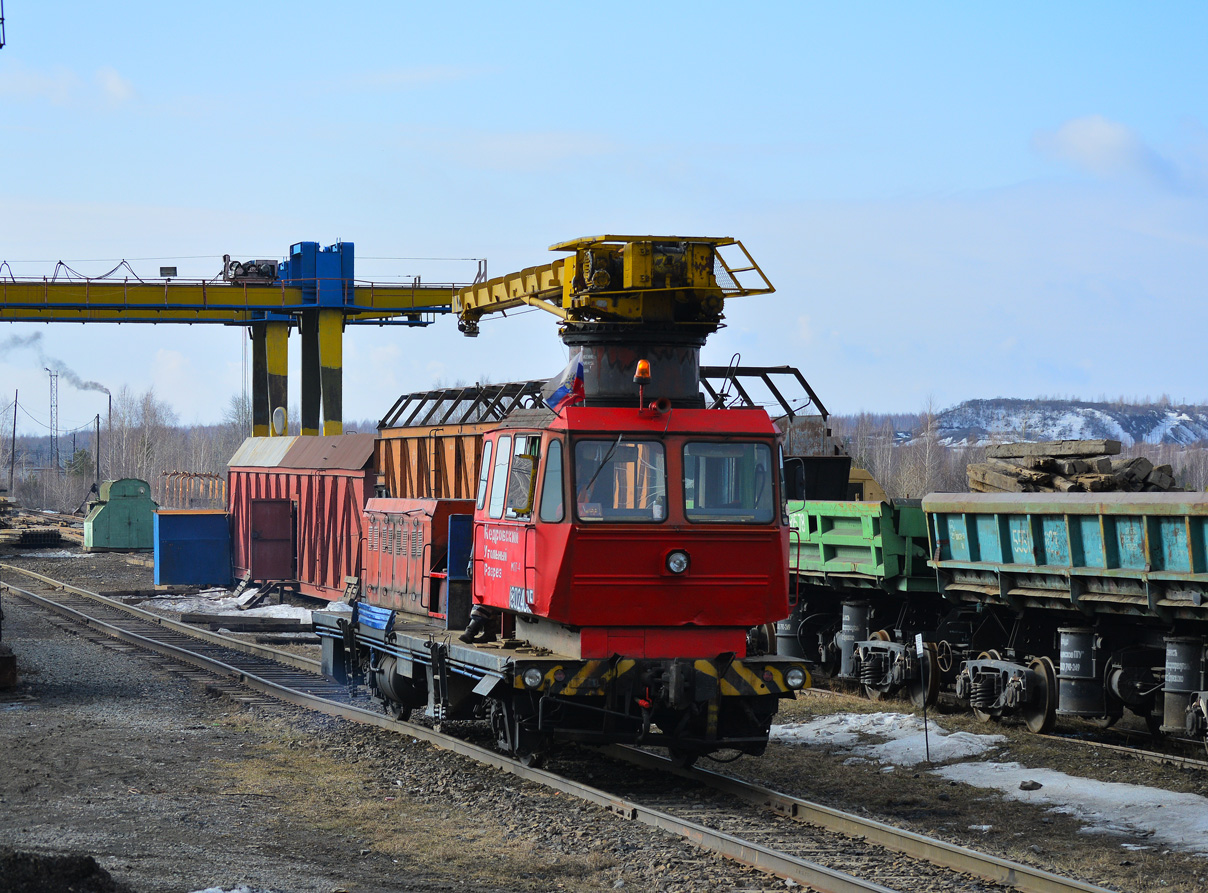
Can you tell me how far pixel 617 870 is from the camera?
832 centimetres

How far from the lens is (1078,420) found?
15325cm

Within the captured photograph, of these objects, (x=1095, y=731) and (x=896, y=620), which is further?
(x=896, y=620)

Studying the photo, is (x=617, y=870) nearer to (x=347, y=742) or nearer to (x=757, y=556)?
(x=757, y=556)

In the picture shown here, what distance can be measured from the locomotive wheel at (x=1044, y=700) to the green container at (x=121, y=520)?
31.1m

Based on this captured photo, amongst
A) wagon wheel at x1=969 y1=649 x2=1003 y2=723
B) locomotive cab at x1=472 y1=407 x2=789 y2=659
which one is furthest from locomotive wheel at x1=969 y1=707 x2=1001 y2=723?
locomotive cab at x1=472 y1=407 x2=789 y2=659

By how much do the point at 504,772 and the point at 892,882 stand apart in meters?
4.25

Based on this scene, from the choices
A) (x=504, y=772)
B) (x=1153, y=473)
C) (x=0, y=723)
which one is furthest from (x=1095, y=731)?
(x=0, y=723)

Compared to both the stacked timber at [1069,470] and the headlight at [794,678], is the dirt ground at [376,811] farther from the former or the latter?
the stacked timber at [1069,470]

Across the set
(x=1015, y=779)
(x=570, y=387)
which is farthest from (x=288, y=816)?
(x=1015, y=779)

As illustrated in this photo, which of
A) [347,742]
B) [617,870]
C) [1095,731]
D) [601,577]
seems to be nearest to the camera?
[617,870]

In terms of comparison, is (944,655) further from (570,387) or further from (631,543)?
(631,543)

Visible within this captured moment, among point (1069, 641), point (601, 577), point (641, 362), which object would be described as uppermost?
point (641, 362)

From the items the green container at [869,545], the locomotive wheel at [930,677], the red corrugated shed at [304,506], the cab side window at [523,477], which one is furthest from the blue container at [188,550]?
the cab side window at [523,477]

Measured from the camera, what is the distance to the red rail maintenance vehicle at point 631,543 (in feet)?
33.0
